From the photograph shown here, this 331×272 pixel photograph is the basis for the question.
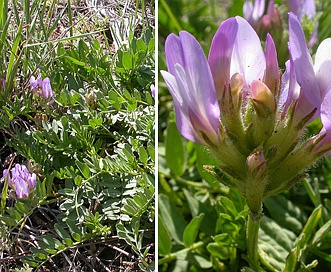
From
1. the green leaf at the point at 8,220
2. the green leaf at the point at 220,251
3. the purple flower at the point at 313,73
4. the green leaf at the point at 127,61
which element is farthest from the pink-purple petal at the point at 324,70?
the green leaf at the point at 8,220

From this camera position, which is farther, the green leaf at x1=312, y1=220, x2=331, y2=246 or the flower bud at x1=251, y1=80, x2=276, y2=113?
the green leaf at x1=312, y1=220, x2=331, y2=246

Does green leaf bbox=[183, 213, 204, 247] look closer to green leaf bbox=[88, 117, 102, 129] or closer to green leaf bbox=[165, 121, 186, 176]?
green leaf bbox=[165, 121, 186, 176]

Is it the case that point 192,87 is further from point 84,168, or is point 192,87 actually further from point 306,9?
point 306,9

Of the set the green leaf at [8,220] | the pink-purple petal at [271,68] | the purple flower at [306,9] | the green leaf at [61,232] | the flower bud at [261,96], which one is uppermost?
the pink-purple petal at [271,68]

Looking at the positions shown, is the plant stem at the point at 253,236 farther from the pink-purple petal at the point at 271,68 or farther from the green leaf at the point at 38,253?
the green leaf at the point at 38,253

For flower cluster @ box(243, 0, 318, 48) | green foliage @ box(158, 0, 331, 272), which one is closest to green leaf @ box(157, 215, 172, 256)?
green foliage @ box(158, 0, 331, 272)

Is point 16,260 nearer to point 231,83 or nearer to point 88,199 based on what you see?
point 88,199
